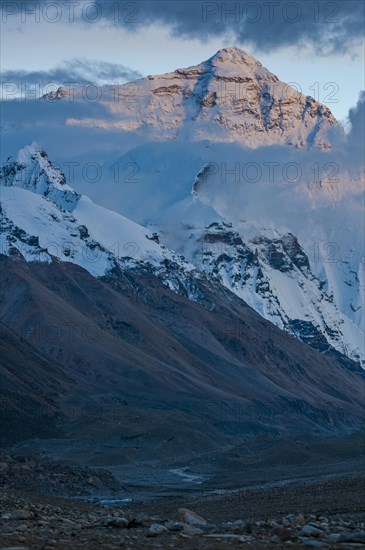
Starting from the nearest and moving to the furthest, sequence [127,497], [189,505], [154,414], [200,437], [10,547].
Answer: [10,547] → [189,505] → [127,497] → [200,437] → [154,414]

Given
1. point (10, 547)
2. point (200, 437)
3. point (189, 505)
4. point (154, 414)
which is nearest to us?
point (10, 547)

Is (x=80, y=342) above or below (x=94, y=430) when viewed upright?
above

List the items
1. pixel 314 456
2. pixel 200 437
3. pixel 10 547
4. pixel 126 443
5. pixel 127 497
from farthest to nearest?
pixel 200 437 → pixel 126 443 → pixel 314 456 → pixel 127 497 → pixel 10 547

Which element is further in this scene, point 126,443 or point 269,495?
point 126,443

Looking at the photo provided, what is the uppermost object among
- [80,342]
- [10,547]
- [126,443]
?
[80,342]

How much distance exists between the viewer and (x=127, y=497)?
2945 inches

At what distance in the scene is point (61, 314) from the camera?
196 metres

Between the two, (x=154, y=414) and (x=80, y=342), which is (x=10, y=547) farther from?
(x=80, y=342)

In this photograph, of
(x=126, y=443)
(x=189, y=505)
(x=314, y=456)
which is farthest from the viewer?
(x=126, y=443)

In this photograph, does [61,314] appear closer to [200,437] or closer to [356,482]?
[200,437]

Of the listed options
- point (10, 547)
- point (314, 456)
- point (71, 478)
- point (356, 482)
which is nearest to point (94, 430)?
point (314, 456)

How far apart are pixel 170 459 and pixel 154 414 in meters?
33.3

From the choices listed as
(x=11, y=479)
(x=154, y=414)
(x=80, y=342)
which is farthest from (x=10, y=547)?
(x=80, y=342)

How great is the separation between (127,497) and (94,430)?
176ft
